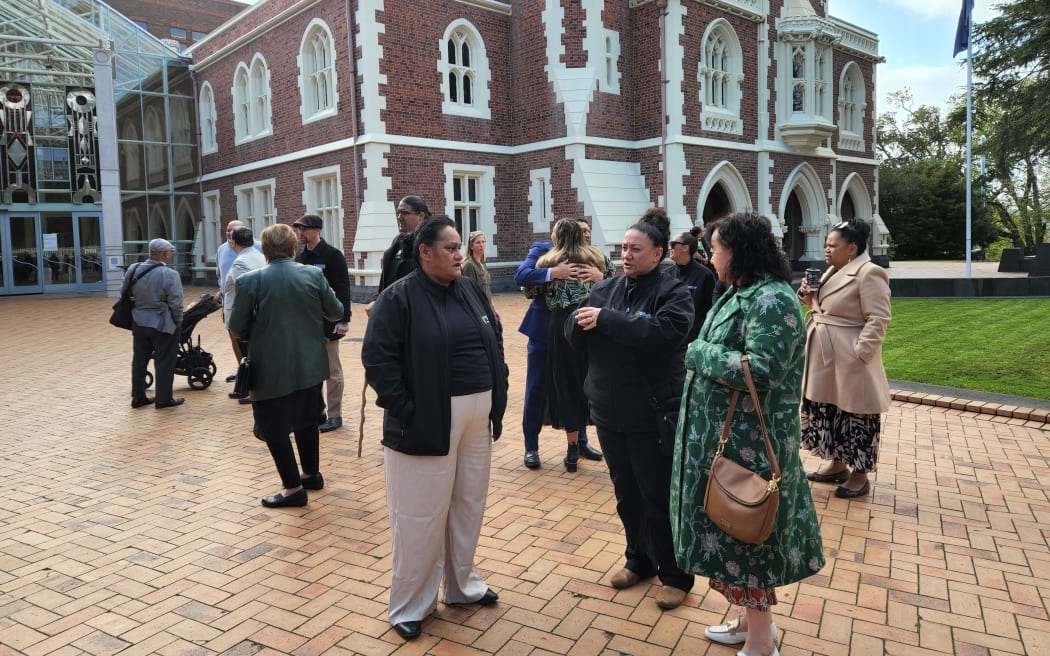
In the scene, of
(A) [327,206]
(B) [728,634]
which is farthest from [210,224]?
(B) [728,634]

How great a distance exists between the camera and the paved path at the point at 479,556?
10.7 feet

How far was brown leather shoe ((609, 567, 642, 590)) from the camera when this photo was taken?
12.0 ft

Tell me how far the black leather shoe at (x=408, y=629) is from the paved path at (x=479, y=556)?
5 cm

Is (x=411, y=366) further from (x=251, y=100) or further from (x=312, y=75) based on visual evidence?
(x=251, y=100)

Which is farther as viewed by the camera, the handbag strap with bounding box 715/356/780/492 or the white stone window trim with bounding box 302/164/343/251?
the white stone window trim with bounding box 302/164/343/251

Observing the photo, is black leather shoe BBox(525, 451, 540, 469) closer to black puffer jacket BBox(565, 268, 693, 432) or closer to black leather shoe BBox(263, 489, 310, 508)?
black leather shoe BBox(263, 489, 310, 508)

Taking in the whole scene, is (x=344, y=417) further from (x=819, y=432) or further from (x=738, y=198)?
(x=738, y=198)

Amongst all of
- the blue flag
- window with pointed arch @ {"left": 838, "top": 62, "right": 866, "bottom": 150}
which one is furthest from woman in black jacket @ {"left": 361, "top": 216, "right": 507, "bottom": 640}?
window with pointed arch @ {"left": 838, "top": 62, "right": 866, "bottom": 150}

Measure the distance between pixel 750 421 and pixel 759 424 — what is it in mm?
34

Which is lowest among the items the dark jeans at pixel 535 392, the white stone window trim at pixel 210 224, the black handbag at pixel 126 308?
the dark jeans at pixel 535 392

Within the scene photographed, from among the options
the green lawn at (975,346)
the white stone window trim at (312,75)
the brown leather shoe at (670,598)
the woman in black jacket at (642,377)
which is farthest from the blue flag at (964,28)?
the brown leather shoe at (670,598)

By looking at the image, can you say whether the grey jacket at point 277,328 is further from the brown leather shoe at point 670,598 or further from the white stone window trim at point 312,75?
the white stone window trim at point 312,75

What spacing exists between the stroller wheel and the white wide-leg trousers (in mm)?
6238

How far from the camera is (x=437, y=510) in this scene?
324 cm
